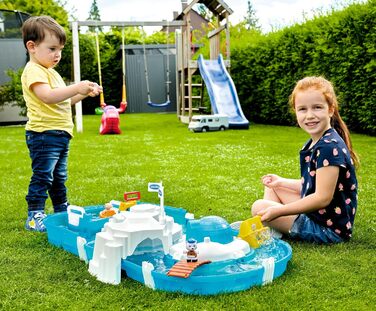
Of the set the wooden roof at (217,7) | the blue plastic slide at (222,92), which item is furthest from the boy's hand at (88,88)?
the wooden roof at (217,7)

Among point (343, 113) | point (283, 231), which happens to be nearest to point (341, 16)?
point (343, 113)

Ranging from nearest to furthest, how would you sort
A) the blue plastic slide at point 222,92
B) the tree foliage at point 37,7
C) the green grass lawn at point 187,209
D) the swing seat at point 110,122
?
the green grass lawn at point 187,209
the swing seat at point 110,122
the blue plastic slide at point 222,92
the tree foliage at point 37,7

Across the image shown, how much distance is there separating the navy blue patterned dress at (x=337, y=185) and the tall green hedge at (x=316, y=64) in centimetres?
571

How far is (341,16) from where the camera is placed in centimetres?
860

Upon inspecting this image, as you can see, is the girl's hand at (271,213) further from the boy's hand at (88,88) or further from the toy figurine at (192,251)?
the boy's hand at (88,88)

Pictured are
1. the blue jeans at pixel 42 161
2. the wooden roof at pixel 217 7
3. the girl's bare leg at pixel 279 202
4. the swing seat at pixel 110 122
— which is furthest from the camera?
the wooden roof at pixel 217 7

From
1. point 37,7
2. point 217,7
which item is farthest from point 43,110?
point 37,7

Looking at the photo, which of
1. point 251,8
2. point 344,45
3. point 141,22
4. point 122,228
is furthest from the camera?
point 251,8

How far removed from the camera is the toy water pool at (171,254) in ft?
6.39

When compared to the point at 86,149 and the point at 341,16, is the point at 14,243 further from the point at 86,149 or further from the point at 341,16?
the point at 341,16

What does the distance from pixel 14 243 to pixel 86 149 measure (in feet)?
14.5

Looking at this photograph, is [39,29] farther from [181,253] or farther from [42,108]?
[181,253]

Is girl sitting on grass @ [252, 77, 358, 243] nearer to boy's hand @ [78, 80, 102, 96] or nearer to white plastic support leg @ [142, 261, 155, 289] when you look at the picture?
white plastic support leg @ [142, 261, 155, 289]

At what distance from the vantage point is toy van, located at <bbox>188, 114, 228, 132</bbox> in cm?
968
